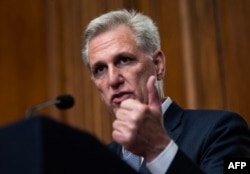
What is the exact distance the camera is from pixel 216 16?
3008mm

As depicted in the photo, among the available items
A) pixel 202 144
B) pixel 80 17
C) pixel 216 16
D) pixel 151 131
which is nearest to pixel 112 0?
pixel 80 17

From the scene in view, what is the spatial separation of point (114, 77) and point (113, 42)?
19 centimetres

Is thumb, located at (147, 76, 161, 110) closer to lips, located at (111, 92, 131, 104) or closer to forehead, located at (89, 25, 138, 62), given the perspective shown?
lips, located at (111, 92, 131, 104)

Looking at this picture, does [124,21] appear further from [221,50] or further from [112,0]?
[112,0]

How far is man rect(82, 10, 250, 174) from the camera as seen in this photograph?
117 centimetres

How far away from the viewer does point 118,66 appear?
1966mm

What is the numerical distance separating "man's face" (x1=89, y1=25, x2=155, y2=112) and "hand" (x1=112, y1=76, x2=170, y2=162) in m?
0.65

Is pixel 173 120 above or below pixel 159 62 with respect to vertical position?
below

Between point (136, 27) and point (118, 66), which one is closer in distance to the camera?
point (118, 66)

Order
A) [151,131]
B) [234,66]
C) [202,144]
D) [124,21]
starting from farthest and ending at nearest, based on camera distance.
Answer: [234,66], [124,21], [202,144], [151,131]

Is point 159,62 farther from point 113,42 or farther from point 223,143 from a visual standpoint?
point 223,143

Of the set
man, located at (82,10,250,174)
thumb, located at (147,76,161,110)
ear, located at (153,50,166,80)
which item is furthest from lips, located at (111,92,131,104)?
thumb, located at (147,76,161,110)

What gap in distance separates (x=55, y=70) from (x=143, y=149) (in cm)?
231

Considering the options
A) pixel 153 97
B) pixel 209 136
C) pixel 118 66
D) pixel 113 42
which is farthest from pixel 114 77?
pixel 153 97
